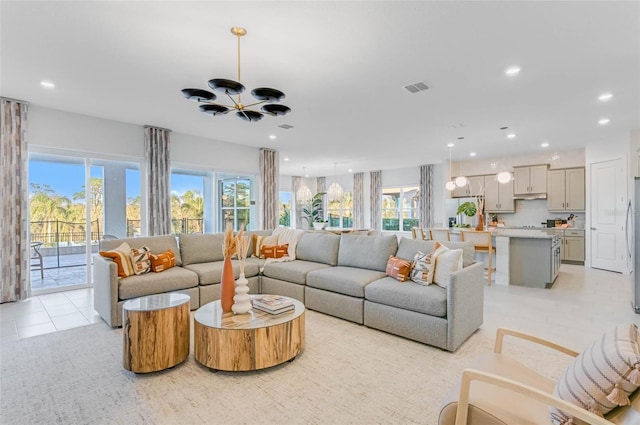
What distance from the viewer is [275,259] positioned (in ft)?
15.7

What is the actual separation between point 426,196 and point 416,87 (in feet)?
22.2

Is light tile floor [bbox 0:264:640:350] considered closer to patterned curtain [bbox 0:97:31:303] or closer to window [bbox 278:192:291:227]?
patterned curtain [bbox 0:97:31:303]

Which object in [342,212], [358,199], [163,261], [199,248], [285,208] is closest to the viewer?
[163,261]

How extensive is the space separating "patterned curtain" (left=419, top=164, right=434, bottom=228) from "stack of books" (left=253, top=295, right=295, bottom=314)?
324 inches

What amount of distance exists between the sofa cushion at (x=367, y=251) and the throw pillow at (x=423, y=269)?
0.77 ft

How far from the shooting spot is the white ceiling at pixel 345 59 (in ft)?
8.02

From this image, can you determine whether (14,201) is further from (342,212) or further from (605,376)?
(342,212)

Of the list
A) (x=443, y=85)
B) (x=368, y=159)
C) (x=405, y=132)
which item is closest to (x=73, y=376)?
(x=443, y=85)

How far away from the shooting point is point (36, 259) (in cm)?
491

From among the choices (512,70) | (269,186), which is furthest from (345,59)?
(269,186)

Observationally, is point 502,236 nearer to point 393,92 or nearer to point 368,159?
point 393,92

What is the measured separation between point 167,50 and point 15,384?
3.04m

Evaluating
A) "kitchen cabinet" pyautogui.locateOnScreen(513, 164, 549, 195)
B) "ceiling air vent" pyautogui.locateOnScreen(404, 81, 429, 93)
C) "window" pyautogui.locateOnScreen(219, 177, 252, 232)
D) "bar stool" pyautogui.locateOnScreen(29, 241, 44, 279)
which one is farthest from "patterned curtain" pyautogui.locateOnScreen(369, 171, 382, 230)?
"bar stool" pyautogui.locateOnScreen(29, 241, 44, 279)

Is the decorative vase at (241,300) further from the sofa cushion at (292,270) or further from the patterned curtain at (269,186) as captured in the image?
the patterned curtain at (269,186)
